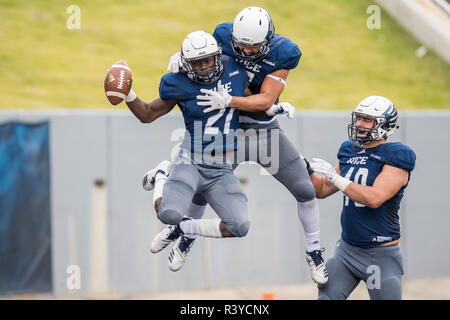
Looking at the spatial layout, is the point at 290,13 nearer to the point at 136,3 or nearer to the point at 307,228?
the point at 136,3

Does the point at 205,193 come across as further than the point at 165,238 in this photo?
No

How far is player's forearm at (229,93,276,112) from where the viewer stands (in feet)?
21.1

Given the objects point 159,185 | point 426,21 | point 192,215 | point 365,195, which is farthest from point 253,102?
point 426,21

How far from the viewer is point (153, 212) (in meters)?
11.4

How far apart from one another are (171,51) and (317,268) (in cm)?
865

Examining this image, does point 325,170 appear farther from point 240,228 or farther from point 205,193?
point 205,193

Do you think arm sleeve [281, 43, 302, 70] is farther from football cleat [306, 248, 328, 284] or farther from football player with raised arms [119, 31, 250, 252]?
football cleat [306, 248, 328, 284]

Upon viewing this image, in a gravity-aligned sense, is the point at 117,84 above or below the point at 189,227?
above

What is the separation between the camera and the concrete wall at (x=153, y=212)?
11.2 metres

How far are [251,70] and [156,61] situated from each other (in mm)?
7904

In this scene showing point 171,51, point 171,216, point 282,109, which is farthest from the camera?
point 171,51

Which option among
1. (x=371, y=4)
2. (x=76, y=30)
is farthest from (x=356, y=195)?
(x=371, y=4)

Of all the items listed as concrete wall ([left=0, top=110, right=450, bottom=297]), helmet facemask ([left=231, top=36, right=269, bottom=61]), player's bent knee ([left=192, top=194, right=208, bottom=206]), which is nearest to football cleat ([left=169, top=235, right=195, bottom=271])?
player's bent knee ([left=192, top=194, right=208, bottom=206])

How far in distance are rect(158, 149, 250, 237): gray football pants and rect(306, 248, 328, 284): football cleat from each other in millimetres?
867
